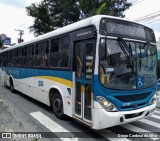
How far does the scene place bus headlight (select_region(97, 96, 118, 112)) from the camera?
529cm

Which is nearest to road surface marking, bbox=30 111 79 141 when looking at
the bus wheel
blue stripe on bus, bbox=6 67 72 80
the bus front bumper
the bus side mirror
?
the bus wheel

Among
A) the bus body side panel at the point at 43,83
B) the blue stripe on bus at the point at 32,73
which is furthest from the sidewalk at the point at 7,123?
the blue stripe on bus at the point at 32,73

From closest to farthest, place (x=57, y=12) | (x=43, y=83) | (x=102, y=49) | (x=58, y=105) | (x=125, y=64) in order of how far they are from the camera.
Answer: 1. (x=102, y=49)
2. (x=125, y=64)
3. (x=58, y=105)
4. (x=43, y=83)
5. (x=57, y=12)

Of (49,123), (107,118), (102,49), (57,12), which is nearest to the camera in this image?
(107,118)

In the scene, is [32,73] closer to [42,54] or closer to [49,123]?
[42,54]

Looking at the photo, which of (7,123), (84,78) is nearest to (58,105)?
(7,123)

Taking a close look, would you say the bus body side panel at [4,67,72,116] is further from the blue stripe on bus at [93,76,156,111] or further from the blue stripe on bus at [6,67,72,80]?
the blue stripe on bus at [93,76,156,111]

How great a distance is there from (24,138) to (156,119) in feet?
16.0

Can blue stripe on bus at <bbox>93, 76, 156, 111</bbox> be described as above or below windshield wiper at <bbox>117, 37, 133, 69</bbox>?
below

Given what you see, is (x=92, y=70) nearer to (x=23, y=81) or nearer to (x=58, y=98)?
(x=58, y=98)

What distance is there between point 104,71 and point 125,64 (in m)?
0.69

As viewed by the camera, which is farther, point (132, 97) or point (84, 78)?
point (84, 78)

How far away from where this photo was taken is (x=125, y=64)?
18.8 feet

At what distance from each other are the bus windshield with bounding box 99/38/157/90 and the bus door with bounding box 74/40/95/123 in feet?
1.18
